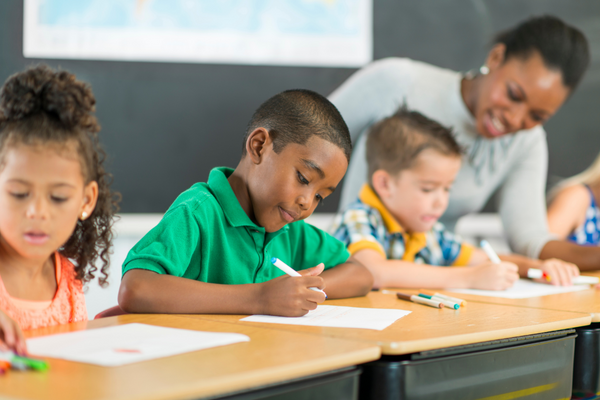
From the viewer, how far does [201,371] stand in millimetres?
630

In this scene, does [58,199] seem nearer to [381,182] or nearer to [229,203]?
[229,203]

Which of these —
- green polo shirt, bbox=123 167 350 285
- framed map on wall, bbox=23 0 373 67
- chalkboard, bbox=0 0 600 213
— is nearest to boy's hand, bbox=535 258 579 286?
green polo shirt, bbox=123 167 350 285

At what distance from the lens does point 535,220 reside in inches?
90.4

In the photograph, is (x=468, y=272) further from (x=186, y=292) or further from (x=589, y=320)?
(x=186, y=292)

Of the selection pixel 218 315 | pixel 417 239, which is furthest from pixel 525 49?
pixel 218 315

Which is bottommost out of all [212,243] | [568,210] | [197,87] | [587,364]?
[587,364]

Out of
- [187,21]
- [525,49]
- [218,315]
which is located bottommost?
[218,315]

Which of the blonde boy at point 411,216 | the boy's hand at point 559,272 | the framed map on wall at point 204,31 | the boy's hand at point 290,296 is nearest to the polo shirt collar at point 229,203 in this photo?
the boy's hand at point 290,296

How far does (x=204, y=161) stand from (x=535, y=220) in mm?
1333

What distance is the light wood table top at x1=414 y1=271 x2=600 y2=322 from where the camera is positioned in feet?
4.02

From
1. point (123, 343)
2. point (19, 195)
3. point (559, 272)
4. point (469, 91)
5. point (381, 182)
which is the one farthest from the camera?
point (469, 91)

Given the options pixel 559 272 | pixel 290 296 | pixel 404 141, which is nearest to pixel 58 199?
pixel 290 296

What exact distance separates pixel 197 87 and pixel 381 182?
3.00 feet

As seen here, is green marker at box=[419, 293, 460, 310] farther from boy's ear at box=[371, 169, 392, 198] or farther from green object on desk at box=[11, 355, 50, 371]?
green object on desk at box=[11, 355, 50, 371]
